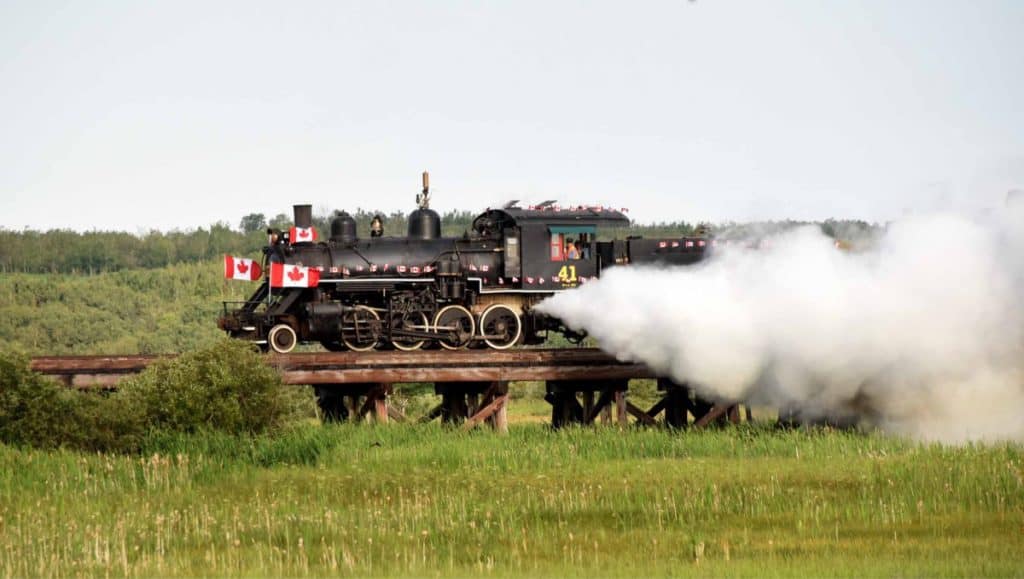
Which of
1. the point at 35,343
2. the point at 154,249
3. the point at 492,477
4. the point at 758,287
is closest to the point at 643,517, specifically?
the point at 492,477

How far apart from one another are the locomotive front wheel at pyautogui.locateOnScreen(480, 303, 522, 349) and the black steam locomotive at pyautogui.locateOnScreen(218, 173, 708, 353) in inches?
1.0

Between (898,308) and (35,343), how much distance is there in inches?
2307

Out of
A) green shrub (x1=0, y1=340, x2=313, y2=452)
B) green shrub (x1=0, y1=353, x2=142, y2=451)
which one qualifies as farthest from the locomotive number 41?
green shrub (x1=0, y1=353, x2=142, y2=451)

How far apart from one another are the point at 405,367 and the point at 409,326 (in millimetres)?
5254

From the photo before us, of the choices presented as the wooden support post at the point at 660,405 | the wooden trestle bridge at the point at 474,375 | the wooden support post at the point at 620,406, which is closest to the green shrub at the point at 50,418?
the wooden trestle bridge at the point at 474,375

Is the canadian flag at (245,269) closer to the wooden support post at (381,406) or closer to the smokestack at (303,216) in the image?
the smokestack at (303,216)

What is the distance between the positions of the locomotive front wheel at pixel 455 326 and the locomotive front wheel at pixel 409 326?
0.34 metres

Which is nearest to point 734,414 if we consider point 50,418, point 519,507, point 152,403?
point 519,507

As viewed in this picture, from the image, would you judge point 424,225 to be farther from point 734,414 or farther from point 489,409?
point 734,414

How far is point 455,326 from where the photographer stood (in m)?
→ 39.4

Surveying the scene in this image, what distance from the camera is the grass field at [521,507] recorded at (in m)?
19.5

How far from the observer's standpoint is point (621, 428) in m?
32.3

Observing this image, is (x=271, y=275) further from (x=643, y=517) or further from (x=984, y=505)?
(x=984, y=505)

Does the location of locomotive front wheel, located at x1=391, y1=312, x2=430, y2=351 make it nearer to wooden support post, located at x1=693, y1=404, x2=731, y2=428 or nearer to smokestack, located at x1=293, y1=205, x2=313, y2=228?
smokestack, located at x1=293, y1=205, x2=313, y2=228
